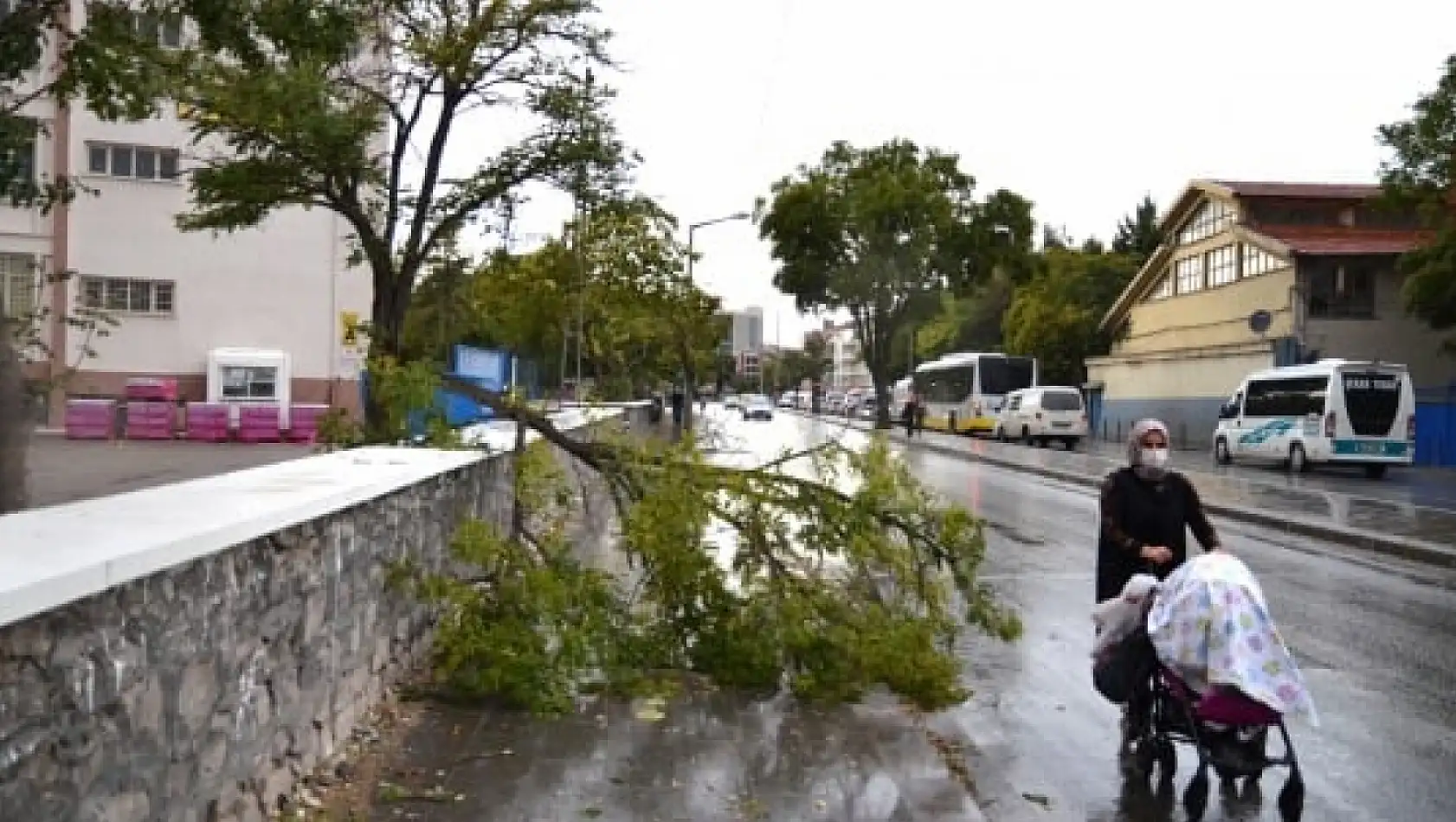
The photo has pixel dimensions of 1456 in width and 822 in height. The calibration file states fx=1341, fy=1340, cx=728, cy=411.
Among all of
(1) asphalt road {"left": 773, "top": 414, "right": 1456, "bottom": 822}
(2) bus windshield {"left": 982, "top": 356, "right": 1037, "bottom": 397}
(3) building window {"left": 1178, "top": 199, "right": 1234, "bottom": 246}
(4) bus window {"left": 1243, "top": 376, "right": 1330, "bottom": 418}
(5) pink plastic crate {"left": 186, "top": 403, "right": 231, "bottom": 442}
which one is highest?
(3) building window {"left": 1178, "top": 199, "right": 1234, "bottom": 246}

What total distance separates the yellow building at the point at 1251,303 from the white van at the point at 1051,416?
17.6 ft

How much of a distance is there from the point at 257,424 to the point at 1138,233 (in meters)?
72.0

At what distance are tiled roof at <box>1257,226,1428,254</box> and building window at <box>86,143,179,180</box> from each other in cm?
3297

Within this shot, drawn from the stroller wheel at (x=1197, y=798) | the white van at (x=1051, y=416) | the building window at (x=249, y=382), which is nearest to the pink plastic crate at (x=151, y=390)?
the building window at (x=249, y=382)

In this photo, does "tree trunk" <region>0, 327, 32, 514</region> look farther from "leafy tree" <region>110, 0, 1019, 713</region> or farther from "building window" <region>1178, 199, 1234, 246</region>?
"building window" <region>1178, 199, 1234, 246</region>

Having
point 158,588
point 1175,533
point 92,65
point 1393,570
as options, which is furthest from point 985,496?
point 158,588

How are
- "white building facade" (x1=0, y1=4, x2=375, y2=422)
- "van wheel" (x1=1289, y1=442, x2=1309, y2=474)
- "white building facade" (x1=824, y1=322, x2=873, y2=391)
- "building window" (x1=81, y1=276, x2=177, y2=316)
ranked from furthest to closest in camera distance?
"white building facade" (x1=824, y1=322, x2=873, y2=391) < "building window" (x1=81, y1=276, x2=177, y2=316) < "white building facade" (x1=0, y1=4, x2=375, y2=422) < "van wheel" (x1=1289, y1=442, x2=1309, y2=474)

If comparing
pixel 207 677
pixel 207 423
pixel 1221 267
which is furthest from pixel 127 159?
pixel 1221 267

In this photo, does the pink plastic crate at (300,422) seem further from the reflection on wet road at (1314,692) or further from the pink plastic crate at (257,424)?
the reflection on wet road at (1314,692)

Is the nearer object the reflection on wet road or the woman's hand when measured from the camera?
the reflection on wet road

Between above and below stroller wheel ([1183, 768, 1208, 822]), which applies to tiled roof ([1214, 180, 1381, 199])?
above

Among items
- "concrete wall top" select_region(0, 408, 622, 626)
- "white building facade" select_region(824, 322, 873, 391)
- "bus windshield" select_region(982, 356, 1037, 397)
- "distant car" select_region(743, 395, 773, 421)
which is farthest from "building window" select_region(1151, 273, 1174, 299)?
"white building facade" select_region(824, 322, 873, 391)

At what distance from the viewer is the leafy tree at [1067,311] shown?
66.6 m

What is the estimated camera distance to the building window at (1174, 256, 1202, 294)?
5141cm
